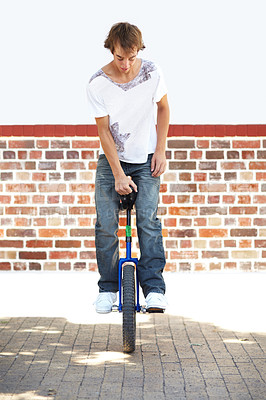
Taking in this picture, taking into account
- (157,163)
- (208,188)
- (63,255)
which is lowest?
(63,255)

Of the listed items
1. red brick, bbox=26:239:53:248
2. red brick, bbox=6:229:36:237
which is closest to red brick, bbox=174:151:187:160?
red brick, bbox=26:239:53:248

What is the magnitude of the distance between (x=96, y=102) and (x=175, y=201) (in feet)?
9.86

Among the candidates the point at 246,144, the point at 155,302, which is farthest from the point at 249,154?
the point at 155,302

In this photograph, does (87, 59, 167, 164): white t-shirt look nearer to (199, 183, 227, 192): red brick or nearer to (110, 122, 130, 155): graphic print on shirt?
(110, 122, 130, 155): graphic print on shirt

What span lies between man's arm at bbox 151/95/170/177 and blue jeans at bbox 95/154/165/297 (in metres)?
0.06

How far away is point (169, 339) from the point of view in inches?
248

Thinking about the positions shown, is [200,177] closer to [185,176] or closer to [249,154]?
[185,176]

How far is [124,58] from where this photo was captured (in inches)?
215

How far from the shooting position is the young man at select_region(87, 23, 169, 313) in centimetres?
569

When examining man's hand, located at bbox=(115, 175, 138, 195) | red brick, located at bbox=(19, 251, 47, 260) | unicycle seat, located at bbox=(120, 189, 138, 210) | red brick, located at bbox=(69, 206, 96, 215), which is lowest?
red brick, located at bbox=(19, 251, 47, 260)

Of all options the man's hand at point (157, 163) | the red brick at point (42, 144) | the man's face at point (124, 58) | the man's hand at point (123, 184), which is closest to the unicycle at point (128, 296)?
the man's hand at point (123, 184)

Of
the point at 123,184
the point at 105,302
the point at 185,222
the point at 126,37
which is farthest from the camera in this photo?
the point at 185,222

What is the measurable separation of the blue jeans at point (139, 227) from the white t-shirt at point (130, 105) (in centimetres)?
14

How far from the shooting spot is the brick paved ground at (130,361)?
4.88m
